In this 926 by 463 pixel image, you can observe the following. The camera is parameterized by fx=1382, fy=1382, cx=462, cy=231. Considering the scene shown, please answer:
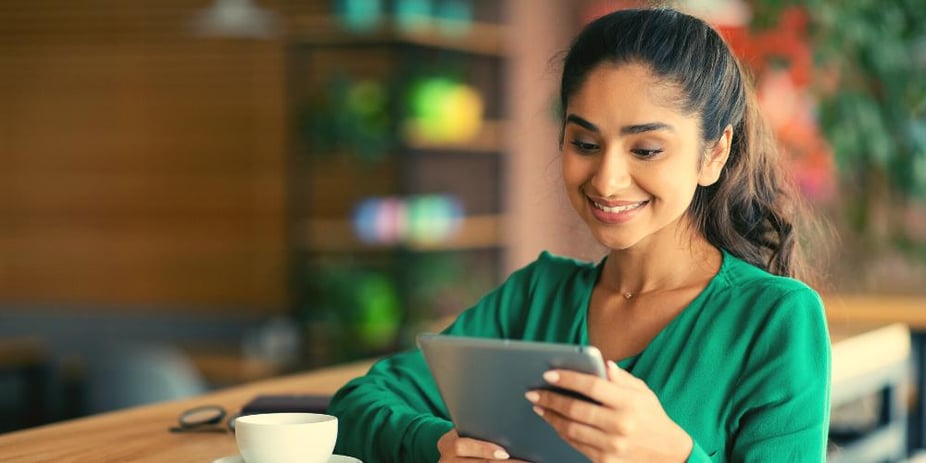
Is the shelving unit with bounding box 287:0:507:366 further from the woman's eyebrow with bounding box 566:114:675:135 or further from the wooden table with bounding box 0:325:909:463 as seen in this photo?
the woman's eyebrow with bounding box 566:114:675:135

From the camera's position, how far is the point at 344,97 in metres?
6.12

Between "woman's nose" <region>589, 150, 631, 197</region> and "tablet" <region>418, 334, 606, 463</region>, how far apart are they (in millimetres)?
317

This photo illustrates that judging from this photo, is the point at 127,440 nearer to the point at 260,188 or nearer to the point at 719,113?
the point at 719,113

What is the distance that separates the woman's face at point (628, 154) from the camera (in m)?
1.61

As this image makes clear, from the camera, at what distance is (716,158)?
5.72ft

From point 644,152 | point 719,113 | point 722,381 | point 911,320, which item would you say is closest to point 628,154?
point 644,152

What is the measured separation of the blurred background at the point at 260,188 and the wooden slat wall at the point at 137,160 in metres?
0.01

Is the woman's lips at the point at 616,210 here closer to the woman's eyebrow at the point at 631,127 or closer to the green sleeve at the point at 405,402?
the woman's eyebrow at the point at 631,127

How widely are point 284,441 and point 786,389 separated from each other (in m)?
0.56

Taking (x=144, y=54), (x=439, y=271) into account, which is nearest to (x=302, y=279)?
(x=439, y=271)

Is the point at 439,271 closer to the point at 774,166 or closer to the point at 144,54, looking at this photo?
the point at 144,54

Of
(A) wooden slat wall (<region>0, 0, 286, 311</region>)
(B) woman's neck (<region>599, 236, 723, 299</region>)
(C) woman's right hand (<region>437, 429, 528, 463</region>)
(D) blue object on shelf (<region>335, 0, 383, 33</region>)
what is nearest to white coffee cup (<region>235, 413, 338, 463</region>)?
(C) woman's right hand (<region>437, 429, 528, 463</region>)

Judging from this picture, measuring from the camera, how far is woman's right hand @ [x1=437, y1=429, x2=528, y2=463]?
1.47 metres

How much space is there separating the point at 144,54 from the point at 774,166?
604 cm
